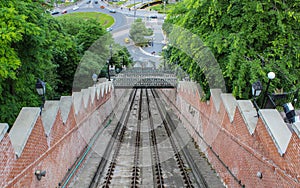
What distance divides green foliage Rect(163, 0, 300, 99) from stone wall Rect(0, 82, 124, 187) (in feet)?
16.8

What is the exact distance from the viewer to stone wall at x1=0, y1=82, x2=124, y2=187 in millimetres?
5336

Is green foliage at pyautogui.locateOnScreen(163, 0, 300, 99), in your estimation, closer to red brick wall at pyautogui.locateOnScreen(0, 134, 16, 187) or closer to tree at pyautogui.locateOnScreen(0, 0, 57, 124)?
tree at pyautogui.locateOnScreen(0, 0, 57, 124)

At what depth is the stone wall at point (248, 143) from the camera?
5402 mm

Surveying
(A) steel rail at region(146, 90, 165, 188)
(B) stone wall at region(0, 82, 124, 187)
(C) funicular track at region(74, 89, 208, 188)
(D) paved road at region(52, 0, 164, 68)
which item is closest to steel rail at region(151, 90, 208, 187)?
(C) funicular track at region(74, 89, 208, 188)

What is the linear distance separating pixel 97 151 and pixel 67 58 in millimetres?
11225

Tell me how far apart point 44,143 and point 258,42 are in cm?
675

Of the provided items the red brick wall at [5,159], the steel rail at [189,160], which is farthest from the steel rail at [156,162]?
the red brick wall at [5,159]

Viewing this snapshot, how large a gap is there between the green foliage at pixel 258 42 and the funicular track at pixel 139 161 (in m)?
3.36

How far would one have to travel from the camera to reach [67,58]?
852 inches

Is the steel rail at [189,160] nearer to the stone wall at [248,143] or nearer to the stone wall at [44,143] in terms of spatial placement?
the stone wall at [248,143]

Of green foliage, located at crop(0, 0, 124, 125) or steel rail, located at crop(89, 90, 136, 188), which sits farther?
steel rail, located at crop(89, 90, 136, 188)

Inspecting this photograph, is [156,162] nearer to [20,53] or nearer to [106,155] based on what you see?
[106,155]

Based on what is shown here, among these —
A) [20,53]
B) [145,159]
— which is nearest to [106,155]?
[145,159]

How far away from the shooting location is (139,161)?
1155 cm
